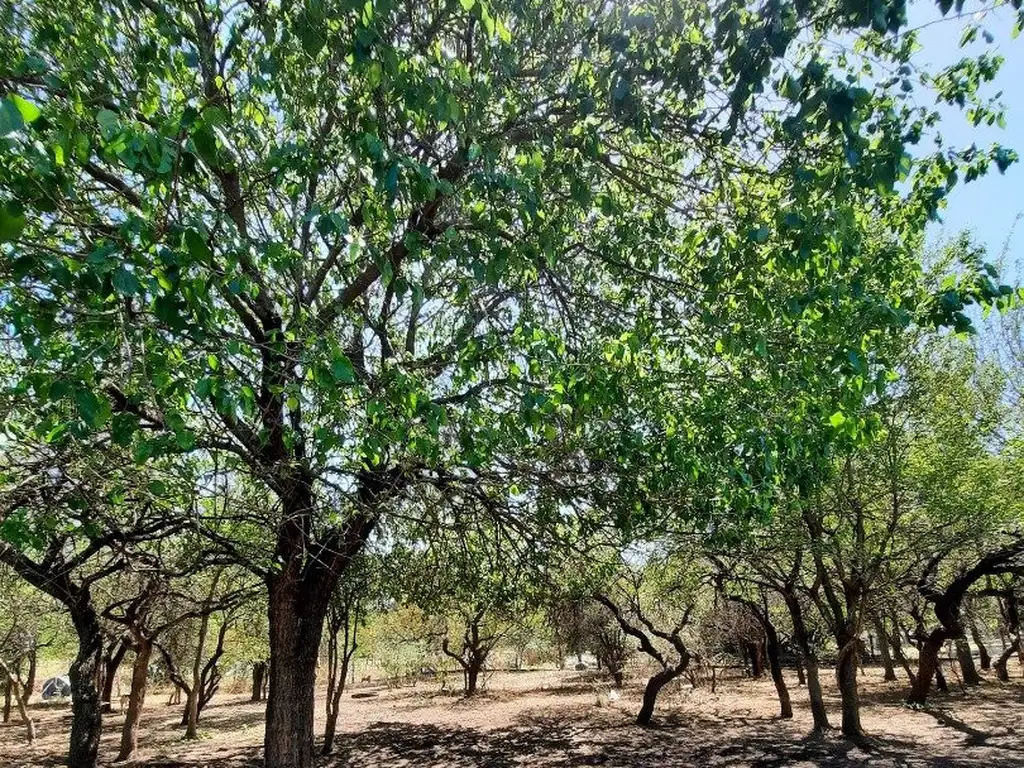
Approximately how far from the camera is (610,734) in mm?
15750

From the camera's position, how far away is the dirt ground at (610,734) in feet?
40.3

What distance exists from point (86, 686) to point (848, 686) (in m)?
12.8

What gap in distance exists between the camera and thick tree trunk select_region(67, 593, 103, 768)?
36.7 ft

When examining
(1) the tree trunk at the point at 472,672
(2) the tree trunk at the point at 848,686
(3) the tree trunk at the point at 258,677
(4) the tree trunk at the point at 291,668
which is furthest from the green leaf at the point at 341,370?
(3) the tree trunk at the point at 258,677

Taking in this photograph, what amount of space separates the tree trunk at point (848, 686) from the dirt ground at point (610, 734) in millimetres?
356

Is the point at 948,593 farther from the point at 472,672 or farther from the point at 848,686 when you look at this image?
the point at 472,672

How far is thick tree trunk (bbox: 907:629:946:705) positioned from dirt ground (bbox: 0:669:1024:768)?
19.3 inches

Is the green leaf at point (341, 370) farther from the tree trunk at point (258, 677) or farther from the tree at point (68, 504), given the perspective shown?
the tree trunk at point (258, 677)

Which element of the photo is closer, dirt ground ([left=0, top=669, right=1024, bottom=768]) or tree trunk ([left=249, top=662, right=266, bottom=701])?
dirt ground ([left=0, top=669, right=1024, bottom=768])

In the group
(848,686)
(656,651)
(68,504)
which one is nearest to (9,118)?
(68,504)

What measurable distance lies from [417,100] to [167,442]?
7.22 feet

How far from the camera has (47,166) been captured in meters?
2.54

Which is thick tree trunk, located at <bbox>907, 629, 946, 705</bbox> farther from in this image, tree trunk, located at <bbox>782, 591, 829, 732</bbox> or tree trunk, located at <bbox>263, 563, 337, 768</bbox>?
tree trunk, located at <bbox>263, 563, 337, 768</bbox>

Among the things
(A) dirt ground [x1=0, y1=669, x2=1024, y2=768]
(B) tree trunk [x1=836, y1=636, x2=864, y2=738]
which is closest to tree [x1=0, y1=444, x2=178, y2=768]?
(A) dirt ground [x1=0, y1=669, x2=1024, y2=768]
